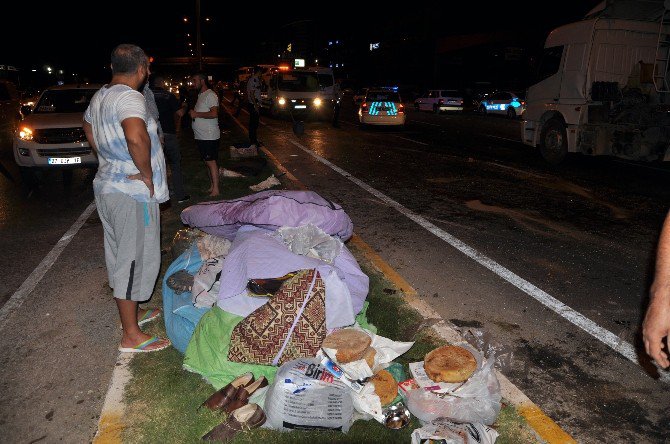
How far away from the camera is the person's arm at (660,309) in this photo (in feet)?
6.31

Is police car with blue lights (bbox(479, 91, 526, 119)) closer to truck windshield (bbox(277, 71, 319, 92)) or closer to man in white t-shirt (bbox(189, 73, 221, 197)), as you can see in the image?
truck windshield (bbox(277, 71, 319, 92))

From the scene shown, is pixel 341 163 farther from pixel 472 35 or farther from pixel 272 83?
pixel 472 35

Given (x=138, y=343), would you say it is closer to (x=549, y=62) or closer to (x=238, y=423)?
(x=238, y=423)

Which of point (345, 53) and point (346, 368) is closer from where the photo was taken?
point (346, 368)

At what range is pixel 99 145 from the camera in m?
3.18

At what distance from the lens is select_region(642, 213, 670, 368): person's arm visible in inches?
75.8

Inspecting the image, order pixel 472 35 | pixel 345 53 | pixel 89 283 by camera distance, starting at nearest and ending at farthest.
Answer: pixel 89 283, pixel 472 35, pixel 345 53

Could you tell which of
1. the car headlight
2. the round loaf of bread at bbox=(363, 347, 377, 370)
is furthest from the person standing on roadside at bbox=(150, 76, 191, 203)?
the round loaf of bread at bbox=(363, 347, 377, 370)

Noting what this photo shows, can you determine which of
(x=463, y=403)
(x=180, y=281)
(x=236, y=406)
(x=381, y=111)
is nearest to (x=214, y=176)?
(x=180, y=281)

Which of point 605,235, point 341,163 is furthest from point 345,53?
point 605,235

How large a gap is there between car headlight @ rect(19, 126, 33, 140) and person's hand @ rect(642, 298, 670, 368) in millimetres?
9430

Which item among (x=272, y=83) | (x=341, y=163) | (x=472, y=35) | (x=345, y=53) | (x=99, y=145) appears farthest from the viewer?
(x=345, y=53)

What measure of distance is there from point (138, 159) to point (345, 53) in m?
84.4

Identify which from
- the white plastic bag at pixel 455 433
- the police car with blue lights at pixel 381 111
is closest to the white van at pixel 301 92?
the police car with blue lights at pixel 381 111
